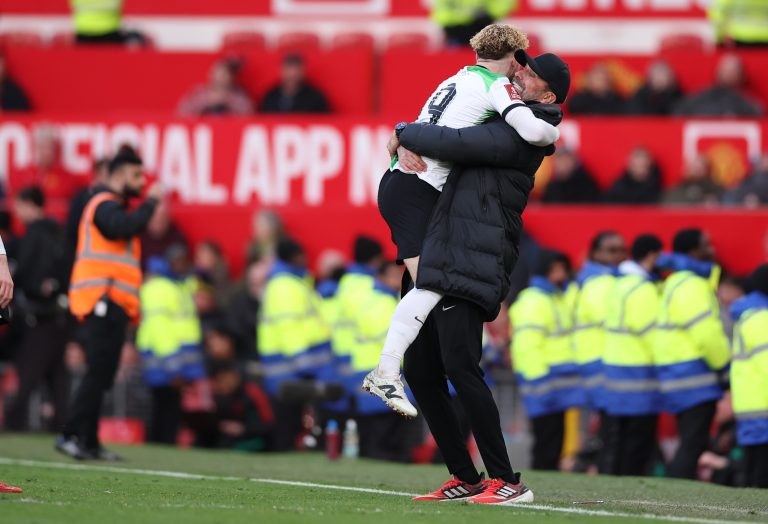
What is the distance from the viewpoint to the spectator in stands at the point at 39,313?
16.2 m

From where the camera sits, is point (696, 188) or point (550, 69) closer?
point (550, 69)

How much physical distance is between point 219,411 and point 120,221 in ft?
15.7

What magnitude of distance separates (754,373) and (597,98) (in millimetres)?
8687

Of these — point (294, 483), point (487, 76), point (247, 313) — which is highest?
point (487, 76)

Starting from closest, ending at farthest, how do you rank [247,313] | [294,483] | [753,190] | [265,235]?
[294,483] → [247,313] → [265,235] → [753,190]

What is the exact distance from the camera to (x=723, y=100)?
63.8 ft

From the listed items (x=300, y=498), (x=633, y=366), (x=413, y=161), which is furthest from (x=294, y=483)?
(x=633, y=366)

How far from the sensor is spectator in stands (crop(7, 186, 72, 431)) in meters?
16.2

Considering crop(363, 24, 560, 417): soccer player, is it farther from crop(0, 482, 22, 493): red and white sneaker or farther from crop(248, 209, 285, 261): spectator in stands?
crop(248, 209, 285, 261): spectator in stands

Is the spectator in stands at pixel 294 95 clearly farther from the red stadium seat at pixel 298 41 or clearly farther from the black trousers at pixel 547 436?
the black trousers at pixel 547 436

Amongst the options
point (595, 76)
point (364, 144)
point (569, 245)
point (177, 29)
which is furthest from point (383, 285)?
point (177, 29)

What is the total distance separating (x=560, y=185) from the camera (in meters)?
18.5

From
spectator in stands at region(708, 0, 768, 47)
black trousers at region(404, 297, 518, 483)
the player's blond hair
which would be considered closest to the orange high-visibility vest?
black trousers at region(404, 297, 518, 483)

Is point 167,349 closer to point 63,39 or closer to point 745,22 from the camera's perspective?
point 63,39
